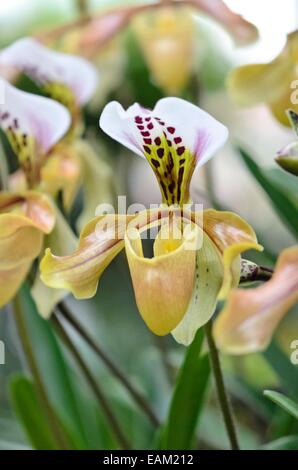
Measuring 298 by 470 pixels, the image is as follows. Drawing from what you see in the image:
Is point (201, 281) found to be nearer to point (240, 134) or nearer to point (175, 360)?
point (175, 360)

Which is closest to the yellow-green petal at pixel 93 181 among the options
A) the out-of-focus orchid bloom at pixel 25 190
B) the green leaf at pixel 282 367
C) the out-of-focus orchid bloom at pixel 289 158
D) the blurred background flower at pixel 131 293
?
the blurred background flower at pixel 131 293

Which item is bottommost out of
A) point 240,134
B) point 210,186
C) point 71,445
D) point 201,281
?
point 240,134

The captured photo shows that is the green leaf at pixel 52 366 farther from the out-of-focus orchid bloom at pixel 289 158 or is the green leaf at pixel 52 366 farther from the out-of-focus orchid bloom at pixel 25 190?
the out-of-focus orchid bloom at pixel 289 158

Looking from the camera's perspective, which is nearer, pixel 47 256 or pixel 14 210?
pixel 47 256

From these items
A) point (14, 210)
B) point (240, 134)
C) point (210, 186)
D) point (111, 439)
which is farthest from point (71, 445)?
point (240, 134)

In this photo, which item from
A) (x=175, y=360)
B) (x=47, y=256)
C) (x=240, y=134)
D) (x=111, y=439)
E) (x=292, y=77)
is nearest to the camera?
(x=47, y=256)

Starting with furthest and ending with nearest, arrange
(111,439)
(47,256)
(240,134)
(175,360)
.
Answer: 1. (240,134)
2. (175,360)
3. (111,439)
4. (47,256)

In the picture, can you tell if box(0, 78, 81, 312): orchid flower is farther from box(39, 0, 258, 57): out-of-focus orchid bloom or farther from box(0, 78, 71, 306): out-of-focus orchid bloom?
box(39, 0, 258, 57): out-of-focus orchid bloom
